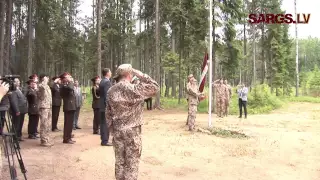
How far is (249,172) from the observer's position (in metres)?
6.78

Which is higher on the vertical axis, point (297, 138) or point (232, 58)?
point (232, 58)

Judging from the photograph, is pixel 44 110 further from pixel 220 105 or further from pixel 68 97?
pixel 220 105

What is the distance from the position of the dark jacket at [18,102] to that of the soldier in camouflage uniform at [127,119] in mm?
4909

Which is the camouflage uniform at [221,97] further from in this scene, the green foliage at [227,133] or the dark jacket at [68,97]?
the dark jacket at [68,97]

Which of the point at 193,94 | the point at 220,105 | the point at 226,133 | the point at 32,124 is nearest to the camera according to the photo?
the point at 32,124

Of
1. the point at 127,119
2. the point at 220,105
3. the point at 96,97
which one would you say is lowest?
the point at 220,105

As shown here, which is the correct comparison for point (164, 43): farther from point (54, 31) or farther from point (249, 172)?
point (249, 172)

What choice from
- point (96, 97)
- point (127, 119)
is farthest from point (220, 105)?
point (127, 119)

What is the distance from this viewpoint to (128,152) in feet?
14.1

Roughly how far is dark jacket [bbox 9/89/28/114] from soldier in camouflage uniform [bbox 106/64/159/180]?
4.91 metres

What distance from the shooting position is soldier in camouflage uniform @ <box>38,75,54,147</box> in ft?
28.2

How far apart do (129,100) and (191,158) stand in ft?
13.4

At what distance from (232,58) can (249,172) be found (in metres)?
16.6

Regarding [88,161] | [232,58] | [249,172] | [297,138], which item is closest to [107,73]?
[88,161]
